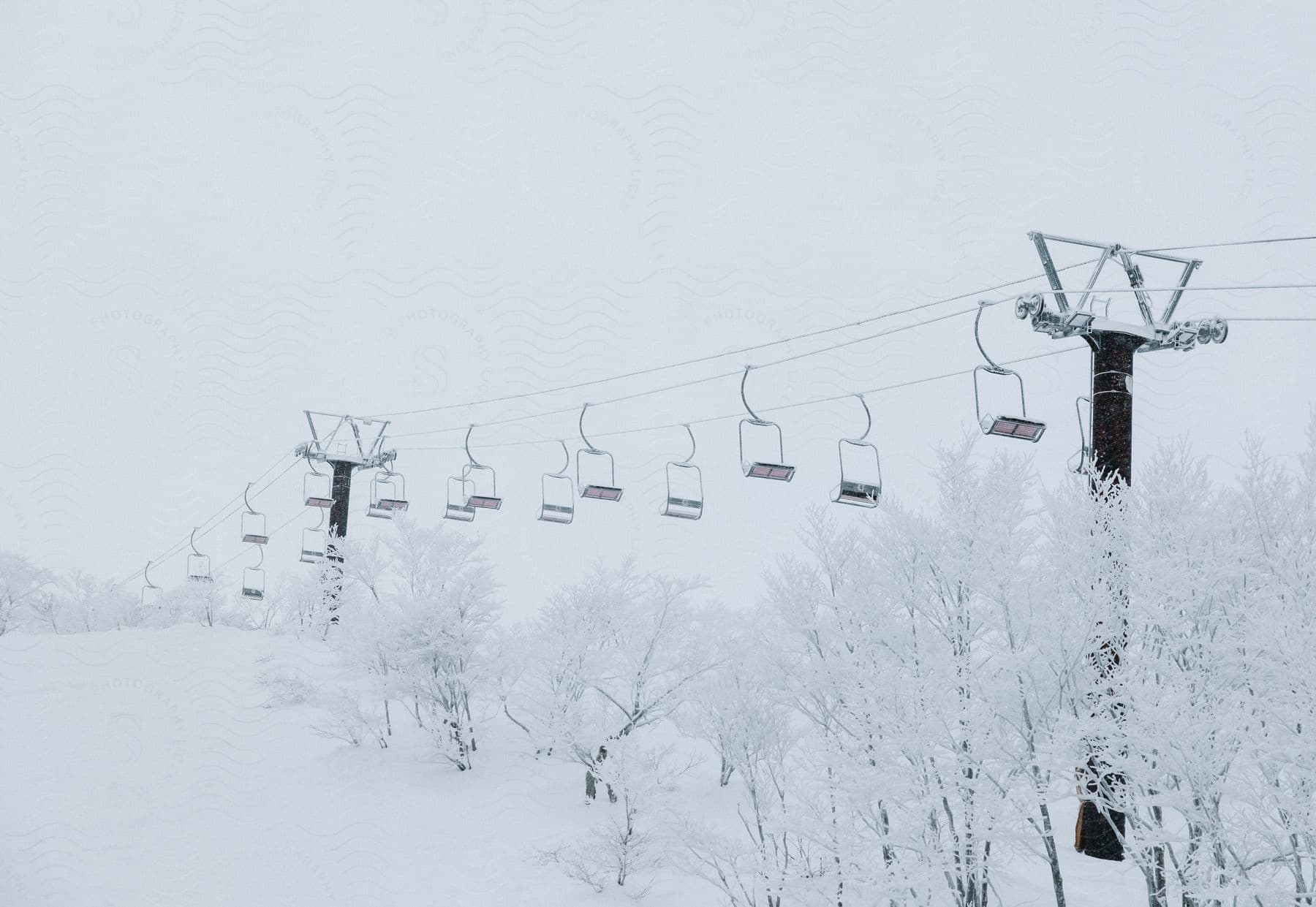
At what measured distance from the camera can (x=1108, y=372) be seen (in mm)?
12375

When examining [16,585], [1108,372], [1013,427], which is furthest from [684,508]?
[16,585]

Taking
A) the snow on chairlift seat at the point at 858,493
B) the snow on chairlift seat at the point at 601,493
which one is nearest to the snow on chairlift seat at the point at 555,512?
the snow on chairlift seat at the point at 601,493

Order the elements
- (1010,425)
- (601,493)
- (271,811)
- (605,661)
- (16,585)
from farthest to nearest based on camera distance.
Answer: (16,585) → (605,661) → (271,811) → (601,493) → (1010,425)

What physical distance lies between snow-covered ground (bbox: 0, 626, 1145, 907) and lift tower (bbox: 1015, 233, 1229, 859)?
754mm

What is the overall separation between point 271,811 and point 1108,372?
1818cm

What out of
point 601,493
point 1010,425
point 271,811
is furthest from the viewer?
point 271,811

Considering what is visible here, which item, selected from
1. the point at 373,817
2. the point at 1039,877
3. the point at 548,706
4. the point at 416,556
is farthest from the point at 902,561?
the point at 416,556

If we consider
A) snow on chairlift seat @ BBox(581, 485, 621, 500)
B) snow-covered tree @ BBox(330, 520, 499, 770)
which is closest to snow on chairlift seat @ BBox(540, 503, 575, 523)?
snow on chairlift seat @ BBox(581, 485, 621, 500)

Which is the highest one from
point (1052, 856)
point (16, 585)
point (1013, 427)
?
point (1013, 427)

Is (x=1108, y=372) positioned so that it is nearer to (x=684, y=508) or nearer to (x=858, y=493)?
(x=858, y=493)

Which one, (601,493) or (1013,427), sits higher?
(1013,427)

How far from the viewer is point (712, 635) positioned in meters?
24.5

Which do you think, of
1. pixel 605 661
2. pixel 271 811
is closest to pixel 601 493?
pixel 605 661

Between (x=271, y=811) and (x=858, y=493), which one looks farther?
(x=271, y=811)
